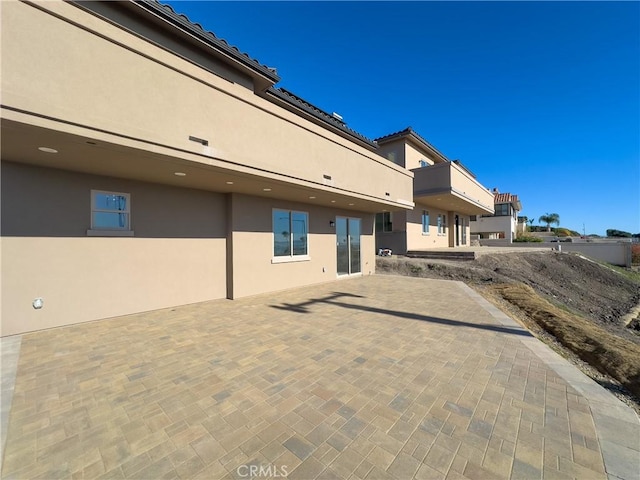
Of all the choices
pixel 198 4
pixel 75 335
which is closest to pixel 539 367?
pixel 75 335

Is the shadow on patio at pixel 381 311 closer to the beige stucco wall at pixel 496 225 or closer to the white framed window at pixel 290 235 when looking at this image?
the white framed window at pixel 290 235

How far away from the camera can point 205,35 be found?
6.88 meters

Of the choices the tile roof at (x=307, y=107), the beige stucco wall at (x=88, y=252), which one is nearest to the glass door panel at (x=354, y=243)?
the tile roof at (x=307, y=107)

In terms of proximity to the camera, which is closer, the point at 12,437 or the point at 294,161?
the point at 12,437

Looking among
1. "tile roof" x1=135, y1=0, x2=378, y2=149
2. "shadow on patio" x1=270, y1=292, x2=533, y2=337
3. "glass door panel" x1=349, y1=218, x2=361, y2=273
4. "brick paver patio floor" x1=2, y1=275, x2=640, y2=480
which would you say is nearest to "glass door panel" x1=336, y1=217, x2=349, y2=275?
"glass door panel" x1=349, y1=218, x2=361, y2=273

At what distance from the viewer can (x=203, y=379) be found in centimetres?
351

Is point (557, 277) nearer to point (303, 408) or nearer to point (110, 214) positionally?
point (303, 408)

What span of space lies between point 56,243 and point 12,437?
4124 mm

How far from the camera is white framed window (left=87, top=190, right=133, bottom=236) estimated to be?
5.77m

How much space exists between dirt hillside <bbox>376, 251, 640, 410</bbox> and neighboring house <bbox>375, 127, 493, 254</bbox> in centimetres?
337

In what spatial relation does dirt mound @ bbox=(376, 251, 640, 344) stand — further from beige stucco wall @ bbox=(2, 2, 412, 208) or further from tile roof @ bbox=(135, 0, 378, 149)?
beige stucco wall @ bbox=(2, 2, 412, 208)

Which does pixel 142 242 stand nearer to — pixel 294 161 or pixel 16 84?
pixel 16 84

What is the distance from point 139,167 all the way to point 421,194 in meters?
15.4

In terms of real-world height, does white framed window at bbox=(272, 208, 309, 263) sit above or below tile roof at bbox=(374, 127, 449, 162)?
below
